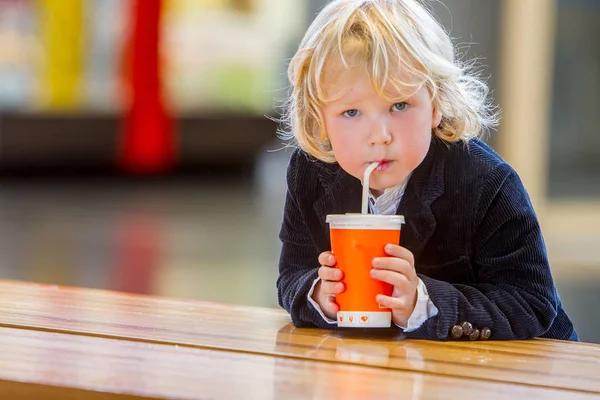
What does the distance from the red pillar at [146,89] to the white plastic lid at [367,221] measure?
651cm

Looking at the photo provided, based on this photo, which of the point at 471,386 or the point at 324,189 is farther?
the point at 324,189

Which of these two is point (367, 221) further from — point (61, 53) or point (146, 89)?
point (61, 53)

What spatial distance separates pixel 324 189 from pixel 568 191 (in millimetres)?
5284

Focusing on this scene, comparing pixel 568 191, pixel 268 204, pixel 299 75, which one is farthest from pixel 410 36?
pixel 268 204

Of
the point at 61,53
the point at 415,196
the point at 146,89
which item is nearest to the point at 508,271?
the point at 415,196

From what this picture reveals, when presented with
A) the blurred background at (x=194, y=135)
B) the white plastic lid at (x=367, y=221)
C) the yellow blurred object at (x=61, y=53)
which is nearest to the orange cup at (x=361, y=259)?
the white plastic lid at (x=367, y=221)

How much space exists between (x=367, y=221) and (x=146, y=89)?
6.80m

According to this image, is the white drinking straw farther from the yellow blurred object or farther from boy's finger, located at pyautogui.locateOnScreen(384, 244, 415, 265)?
the yellow blurred object

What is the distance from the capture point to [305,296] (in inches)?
49.7

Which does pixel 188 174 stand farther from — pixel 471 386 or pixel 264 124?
pixel 471 386

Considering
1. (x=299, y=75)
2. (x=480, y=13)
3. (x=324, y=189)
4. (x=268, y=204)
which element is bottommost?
(x=268, y=204)

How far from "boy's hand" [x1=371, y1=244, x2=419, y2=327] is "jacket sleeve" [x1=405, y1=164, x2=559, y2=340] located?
0.23 ft

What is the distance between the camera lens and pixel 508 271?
125cm

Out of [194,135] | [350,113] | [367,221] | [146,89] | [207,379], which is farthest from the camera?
[194,135]
